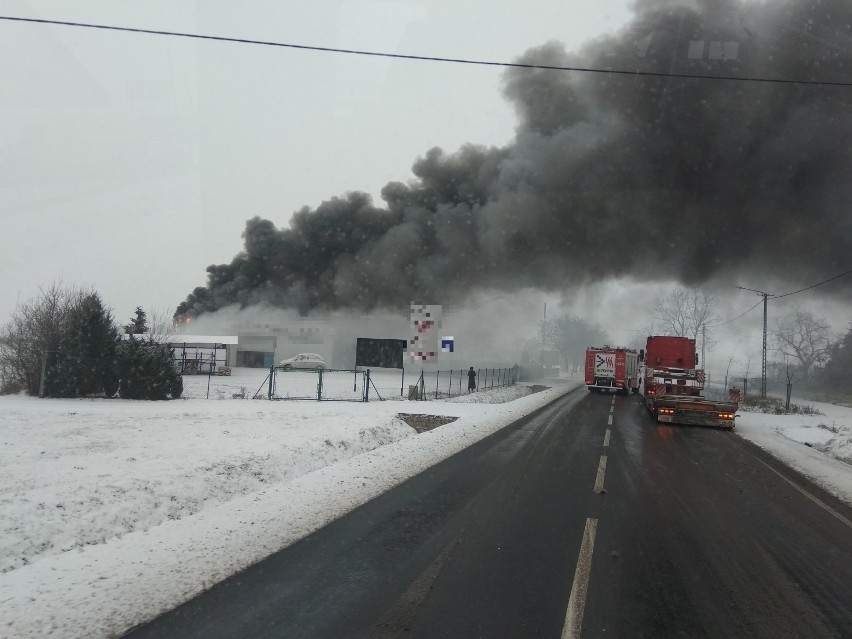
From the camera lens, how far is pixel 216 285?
41.8 meters

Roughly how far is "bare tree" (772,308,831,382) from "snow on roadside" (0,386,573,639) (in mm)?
51721

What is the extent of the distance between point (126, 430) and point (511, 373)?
3174cm

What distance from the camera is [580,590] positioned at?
3.61m

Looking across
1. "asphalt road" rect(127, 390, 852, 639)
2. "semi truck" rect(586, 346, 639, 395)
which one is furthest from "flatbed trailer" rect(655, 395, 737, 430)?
"semi truck" rect(586, 346, 639, 395)

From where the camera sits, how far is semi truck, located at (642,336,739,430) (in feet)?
44.8

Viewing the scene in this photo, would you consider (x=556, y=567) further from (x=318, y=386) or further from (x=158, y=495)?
(x=318, y=386)

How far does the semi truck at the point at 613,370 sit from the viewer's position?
97.7 feet

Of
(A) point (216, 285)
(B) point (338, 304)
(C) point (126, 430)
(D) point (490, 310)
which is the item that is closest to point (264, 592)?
(C) point (126, 430)

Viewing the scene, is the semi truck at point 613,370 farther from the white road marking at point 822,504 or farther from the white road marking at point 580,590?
the white road marking at point 580,590

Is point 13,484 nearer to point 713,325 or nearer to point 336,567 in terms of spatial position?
point 336,567

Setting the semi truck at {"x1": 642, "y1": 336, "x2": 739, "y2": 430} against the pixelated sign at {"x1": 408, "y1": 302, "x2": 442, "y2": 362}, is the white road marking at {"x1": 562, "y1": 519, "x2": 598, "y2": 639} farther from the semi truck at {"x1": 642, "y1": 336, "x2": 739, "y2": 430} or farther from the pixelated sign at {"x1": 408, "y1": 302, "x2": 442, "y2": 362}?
the pixelated sign at {"x1": 408, "y1": 302, "x2": 442, "y2": 362}

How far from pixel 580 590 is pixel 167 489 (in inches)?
170

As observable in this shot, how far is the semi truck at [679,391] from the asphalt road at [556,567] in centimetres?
649

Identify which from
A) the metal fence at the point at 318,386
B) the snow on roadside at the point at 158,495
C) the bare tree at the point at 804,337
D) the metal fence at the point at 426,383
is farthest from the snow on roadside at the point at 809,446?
the bare tree at the point at 804,337
